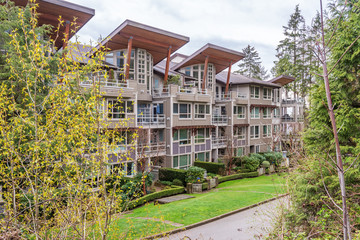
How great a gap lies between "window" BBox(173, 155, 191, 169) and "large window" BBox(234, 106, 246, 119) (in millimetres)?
11743

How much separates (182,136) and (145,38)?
11.5 meters

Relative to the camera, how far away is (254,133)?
4097cm

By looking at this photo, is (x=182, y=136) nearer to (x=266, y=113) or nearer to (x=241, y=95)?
(x=241, y=95)

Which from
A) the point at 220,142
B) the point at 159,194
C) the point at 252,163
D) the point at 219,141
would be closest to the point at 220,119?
the point at 219,141

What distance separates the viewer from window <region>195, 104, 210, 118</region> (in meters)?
32.1

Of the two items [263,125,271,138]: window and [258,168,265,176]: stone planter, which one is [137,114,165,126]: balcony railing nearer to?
[258,168,265,176]: stone planter

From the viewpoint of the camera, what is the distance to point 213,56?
35500 mm

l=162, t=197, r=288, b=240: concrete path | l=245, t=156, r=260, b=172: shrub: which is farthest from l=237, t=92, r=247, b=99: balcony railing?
l=162, t=197, r=288, b=240: concrete path

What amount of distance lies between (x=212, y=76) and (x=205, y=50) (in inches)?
227

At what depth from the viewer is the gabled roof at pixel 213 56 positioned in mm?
33562

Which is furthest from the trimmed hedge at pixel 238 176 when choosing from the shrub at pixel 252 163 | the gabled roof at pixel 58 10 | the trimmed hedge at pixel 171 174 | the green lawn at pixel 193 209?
the gabled roof at pixel 58 10

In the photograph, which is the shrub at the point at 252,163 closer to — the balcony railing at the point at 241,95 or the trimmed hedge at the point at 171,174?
the trimmed hedge at the point at 171,174

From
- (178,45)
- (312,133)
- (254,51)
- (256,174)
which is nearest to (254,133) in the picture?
(256,174)

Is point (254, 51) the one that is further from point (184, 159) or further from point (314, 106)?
point (314, 106)
